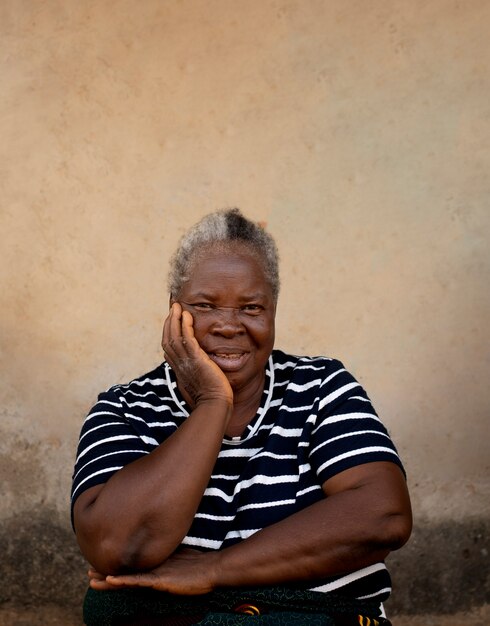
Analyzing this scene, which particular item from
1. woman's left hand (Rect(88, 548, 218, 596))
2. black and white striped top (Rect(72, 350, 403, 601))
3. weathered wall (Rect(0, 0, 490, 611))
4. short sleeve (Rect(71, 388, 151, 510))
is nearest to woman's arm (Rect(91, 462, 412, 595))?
woman's left hand (Rect(88, 548, 218, 596))

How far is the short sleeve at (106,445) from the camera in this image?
304cm

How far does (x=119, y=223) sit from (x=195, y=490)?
79.7 inches

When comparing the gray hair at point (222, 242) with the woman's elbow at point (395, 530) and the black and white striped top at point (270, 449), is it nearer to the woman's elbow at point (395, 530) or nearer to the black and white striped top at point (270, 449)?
the black and white striped top at point (270, 449)

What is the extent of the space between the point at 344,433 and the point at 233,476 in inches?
14.5

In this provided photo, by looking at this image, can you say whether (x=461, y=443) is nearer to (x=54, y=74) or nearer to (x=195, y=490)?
(x=195, y=490)

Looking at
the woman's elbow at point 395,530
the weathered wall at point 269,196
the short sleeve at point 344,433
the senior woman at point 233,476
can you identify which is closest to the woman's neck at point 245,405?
the senior woman at point 233,476

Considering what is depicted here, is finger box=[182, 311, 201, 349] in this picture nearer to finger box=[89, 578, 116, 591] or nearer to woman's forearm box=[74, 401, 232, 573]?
woman's forearm box=[74, 401, 232, 573]

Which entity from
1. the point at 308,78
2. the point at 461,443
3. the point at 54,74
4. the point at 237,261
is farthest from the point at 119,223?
the point at 461,443

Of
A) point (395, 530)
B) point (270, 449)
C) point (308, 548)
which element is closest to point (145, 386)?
point (270, 449)

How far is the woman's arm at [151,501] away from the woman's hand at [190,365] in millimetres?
78

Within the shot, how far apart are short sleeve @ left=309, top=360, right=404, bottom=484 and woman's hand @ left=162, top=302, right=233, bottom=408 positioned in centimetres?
29

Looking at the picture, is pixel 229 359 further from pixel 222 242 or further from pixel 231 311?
pixel 222 242

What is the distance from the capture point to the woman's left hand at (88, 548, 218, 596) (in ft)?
9.36

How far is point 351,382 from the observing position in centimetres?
321
